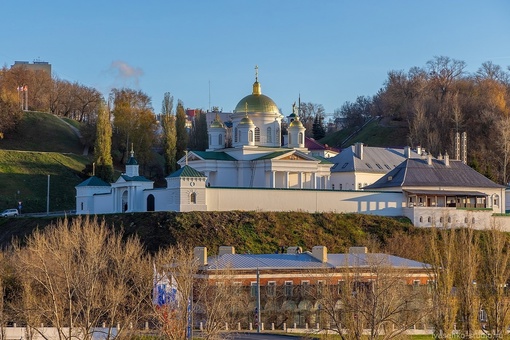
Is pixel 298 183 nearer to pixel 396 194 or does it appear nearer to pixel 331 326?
pixel 396 194

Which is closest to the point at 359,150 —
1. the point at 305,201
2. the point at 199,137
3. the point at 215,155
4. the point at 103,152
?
the point at 215,155

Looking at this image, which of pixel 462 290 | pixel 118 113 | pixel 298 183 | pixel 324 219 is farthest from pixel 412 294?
pixel 118 113

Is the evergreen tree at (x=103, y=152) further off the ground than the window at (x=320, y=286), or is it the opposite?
the evergreen tree at (x=103, y=152)

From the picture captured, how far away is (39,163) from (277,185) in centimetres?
2455

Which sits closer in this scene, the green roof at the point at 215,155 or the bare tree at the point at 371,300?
the bare tree at the point at 371,300

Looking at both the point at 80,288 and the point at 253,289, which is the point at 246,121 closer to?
the point at 253,289

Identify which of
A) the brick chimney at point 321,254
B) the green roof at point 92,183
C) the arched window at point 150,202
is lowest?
the brick chimney at point 321,254

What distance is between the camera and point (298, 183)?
73500 millimetres

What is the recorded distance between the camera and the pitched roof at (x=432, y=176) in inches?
2867

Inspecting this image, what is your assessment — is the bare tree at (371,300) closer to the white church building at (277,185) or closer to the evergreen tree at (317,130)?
the white church building at (277,185)

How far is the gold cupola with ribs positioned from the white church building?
7 centimetres

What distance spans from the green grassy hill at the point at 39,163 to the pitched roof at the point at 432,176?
2497cm

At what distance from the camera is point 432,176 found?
73938 millimetres

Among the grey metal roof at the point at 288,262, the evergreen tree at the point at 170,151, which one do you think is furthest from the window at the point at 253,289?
the evergreen tree at the point at 170,151
